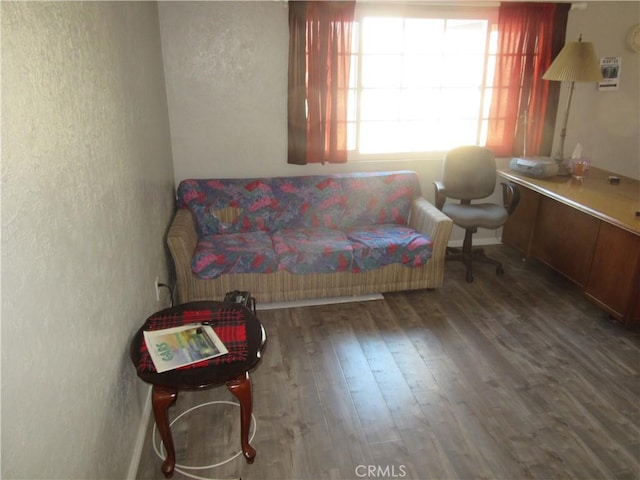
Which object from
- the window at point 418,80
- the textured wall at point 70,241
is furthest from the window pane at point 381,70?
the textured wall at point 70,241

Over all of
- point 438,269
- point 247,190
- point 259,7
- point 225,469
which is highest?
point 259,7

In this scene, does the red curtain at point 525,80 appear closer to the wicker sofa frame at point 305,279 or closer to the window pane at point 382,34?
the window pane at point 382,34

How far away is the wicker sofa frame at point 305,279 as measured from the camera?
3162mm

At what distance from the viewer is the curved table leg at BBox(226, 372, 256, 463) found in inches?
75.7

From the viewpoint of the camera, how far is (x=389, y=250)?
338 centimetres

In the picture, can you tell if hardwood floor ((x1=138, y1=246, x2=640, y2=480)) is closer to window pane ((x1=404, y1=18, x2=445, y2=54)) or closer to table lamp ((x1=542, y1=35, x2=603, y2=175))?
table lamp ((x1=542, y1=35, x2=603, y2=175))

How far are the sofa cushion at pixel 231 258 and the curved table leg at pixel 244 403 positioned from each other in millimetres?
1305

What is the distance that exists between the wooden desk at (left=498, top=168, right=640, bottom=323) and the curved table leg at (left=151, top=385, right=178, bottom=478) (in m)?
2.65

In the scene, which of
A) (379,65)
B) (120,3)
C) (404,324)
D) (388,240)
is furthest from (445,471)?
(379,65)

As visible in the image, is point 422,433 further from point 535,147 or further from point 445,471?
point 535,147

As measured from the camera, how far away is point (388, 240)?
11.3 feet

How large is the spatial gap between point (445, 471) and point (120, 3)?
2680 mm

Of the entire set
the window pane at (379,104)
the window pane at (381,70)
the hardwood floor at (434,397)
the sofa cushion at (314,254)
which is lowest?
the hardwood floor at (434,397)


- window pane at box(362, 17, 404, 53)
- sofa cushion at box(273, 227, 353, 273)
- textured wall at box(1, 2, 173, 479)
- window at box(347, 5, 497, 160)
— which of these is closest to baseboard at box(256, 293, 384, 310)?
sofa cushion at box(273, 227, 353, 273)
